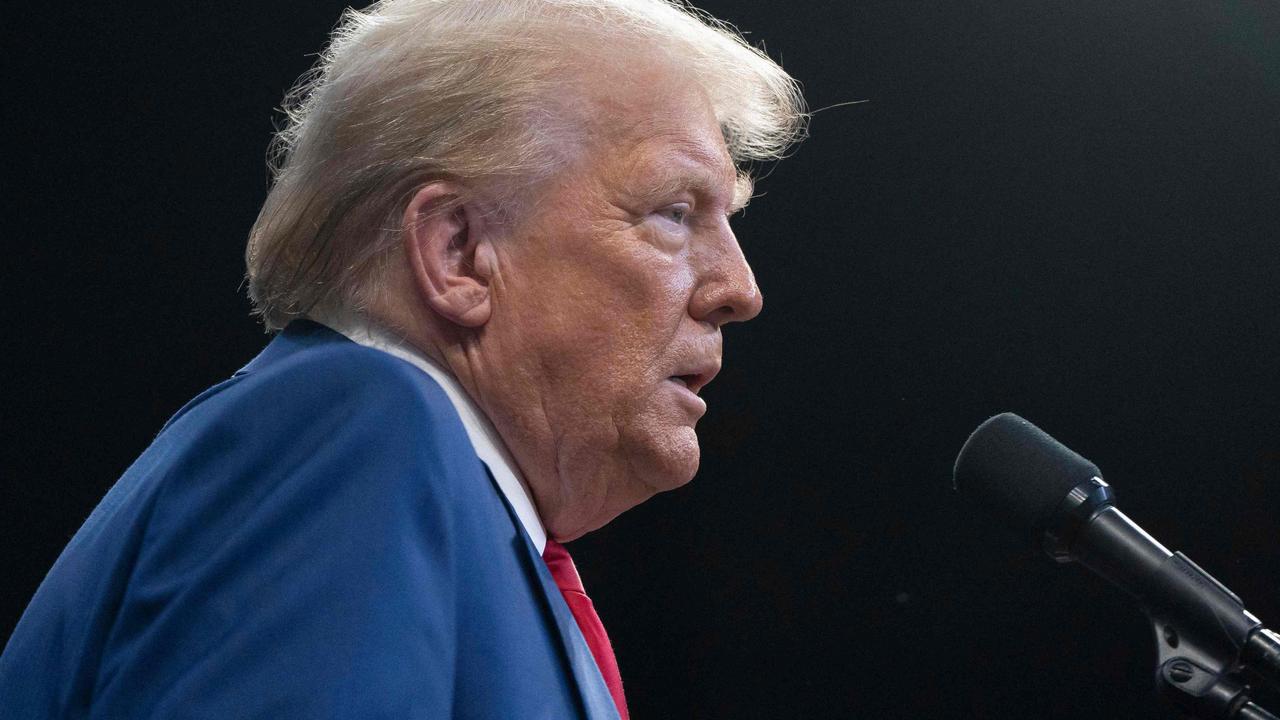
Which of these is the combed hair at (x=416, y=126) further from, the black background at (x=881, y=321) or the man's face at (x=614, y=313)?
the black background at (x=881, y=321)

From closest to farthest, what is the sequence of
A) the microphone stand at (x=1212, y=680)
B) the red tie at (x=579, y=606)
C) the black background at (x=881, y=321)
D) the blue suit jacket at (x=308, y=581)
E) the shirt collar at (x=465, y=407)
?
the blue suit jacket at (x=308, y=581)
the microphone stand at (x=1212, y=680)
the shirt collar at (x=465, y=407)
the red tie at (x=579, y=606)
the black background at (x=881, y=321)

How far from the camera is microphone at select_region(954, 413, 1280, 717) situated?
3.03 ft

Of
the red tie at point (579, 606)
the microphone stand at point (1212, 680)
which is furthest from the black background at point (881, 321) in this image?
the microphone stand at point (1212, 680)

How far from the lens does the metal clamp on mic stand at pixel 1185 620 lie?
0.92 metres

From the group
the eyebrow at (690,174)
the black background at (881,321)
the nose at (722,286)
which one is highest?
the eyebrow at (690,174)

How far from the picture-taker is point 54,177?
6.10 feet

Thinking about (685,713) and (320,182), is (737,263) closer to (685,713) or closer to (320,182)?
(320,182)

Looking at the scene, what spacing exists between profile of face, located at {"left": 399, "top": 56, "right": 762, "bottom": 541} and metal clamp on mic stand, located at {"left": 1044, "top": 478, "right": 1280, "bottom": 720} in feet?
1.21

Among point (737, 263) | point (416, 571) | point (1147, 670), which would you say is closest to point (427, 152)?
point (737, 263)

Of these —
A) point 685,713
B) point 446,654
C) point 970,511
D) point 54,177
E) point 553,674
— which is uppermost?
point 446,654

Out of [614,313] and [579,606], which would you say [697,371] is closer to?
[614,313]

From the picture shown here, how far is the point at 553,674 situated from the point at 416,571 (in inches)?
8.2

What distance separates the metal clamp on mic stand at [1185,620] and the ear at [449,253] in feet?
1.81

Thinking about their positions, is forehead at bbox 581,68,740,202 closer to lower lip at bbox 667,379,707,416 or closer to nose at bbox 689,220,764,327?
nose at bbox 689,220,764,327
